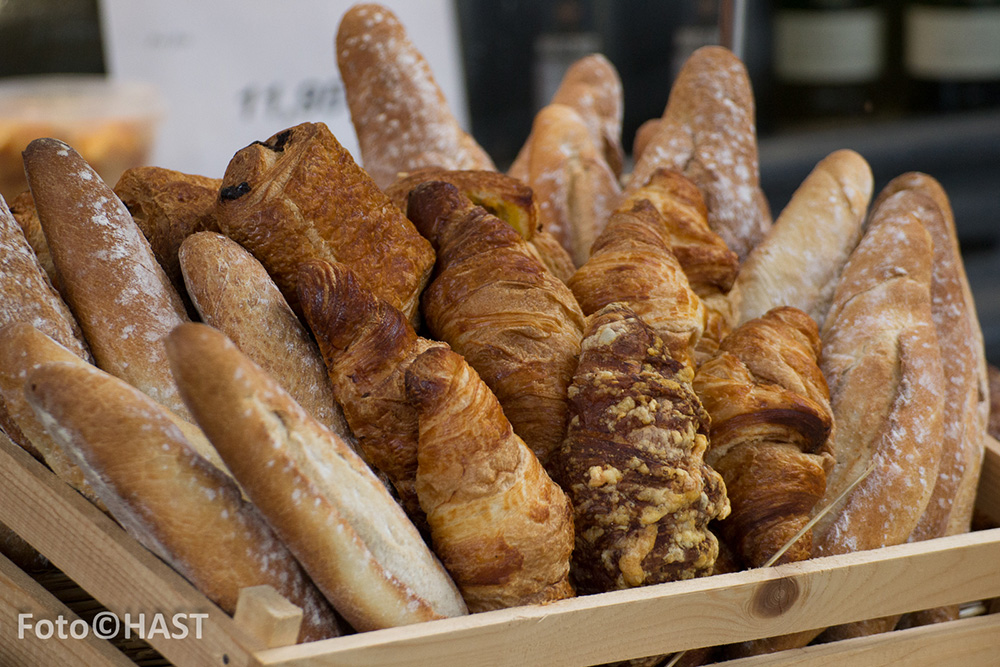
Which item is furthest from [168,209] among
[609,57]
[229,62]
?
[609,57]

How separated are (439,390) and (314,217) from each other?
211 mm

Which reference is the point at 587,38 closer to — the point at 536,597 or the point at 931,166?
the point at 931,166

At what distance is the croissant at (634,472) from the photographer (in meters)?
0.67

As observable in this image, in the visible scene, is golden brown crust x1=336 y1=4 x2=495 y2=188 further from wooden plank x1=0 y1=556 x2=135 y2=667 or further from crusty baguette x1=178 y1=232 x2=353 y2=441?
wooden plank x1=0 y1=556 x2=135 y2=667

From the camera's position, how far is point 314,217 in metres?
0.74

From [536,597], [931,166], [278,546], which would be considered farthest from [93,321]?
[931,166]

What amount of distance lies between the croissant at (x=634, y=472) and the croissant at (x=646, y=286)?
3.1 inches

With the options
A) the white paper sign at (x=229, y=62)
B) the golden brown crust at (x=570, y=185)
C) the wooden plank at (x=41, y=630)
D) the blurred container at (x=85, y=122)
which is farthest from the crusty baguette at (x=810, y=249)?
the white paper sign at (x=229, y=62)

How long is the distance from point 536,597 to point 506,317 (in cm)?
23

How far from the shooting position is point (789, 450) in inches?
30.0

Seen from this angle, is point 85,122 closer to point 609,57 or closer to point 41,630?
point 41,630

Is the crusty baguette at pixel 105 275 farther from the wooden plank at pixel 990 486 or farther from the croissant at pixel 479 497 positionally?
the wooden plank at pixel 990 486

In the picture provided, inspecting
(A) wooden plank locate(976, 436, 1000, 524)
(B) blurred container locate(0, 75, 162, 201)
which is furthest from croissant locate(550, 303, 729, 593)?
(B) blurred container locate(0, 75, 162, 201)

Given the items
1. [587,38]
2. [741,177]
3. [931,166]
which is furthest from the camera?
[931,166]
